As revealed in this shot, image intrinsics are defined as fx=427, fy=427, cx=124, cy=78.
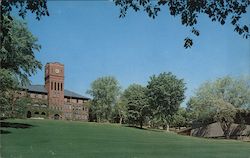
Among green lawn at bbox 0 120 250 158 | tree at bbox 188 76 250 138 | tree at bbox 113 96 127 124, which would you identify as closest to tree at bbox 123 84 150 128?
tree at bbox 188 76 250 138

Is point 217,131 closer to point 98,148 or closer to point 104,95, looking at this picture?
point 104,95

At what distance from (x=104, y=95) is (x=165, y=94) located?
25.5 metres

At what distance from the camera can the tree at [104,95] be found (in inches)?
3501

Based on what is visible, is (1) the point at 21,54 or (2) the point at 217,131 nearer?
(1) the point at 21,54

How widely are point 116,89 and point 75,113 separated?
2852cm

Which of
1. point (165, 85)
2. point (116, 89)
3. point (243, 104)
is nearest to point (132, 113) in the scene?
point (165, 85)

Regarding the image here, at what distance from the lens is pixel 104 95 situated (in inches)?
3521

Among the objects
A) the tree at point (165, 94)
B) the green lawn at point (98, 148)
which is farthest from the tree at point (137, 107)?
the green lawn at point (98, 148)

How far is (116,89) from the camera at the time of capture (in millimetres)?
90562

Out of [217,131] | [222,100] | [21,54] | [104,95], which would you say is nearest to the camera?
[21,54]

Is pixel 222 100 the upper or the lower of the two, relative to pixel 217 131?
upper

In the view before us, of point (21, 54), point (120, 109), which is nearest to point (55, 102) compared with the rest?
point (120, 109)

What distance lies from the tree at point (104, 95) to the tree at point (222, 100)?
1267 inches

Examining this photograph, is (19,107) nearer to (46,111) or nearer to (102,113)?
(102,113)
